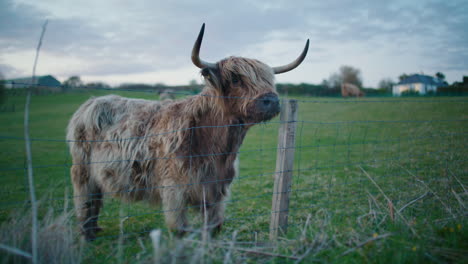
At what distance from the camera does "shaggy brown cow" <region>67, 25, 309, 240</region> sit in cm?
336

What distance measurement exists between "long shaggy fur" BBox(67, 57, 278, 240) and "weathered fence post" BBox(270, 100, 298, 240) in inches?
9.4

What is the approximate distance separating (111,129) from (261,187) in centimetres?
399

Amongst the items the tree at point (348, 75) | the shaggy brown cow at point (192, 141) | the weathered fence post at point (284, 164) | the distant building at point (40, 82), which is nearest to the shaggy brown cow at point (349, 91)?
the tree at point (348, 75)

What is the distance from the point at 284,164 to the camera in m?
3.23

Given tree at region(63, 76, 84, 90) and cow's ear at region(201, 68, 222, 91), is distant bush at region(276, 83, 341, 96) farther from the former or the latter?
cow's ear at region(201, 68, 222, 91)

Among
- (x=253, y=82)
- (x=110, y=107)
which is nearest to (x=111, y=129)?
(x=110, y=107)

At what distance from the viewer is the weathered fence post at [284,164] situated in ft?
10.4

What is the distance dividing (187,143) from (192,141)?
0.07 m

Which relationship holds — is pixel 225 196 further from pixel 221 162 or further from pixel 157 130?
pixel 157 130

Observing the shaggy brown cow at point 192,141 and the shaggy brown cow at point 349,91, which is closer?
the shaggy brown cow at point 192,141

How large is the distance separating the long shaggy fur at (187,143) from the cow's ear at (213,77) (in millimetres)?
13

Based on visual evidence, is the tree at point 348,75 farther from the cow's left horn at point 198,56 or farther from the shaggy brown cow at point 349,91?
the cow's left horn at point 198,56

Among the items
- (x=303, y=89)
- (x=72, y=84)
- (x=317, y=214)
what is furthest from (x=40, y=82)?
(x=303, y=89)

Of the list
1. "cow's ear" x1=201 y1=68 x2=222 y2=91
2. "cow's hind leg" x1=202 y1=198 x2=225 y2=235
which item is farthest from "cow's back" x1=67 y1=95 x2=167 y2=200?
"cow's ear" x1=201 y1=68 x2=222 y2=91
